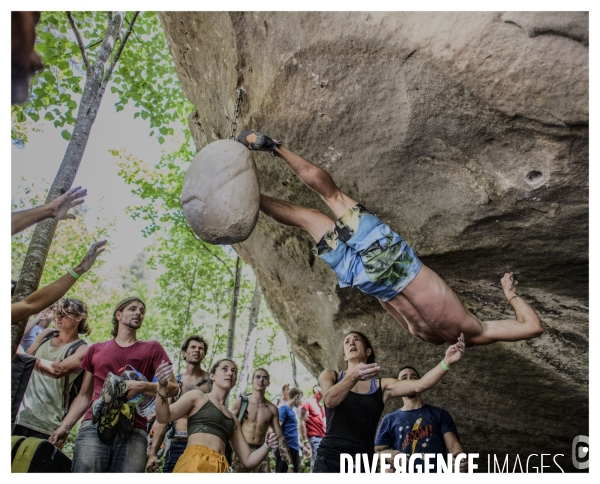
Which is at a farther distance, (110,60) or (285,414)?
(110,60)

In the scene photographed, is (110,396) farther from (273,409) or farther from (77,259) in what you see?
(273,409)

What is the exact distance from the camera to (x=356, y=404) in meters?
3.91

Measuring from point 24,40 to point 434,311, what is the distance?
3211mm

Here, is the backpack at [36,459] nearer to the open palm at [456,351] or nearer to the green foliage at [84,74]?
the green foliage at [84,74]

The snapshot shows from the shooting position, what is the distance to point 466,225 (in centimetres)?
381

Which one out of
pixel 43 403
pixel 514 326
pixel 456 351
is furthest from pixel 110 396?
pixel 514 326

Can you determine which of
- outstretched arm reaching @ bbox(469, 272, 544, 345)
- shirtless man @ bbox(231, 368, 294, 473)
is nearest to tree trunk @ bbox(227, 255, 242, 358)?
shirtless man @ bbox(231, 368, 294, 473)

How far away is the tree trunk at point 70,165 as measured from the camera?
379 cm

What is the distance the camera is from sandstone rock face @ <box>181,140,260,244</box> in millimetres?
3406

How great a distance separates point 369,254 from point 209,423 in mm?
1501

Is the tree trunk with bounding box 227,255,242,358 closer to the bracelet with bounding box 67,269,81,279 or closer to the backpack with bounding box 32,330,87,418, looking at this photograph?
the backpack with bounding box 32,330,87,418

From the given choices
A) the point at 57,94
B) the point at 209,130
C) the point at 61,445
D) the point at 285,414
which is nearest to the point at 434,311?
the point at 285,414

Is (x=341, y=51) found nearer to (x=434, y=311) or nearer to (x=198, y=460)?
(x=434, y=311)

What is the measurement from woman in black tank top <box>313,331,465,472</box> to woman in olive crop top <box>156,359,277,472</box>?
1.56ft
